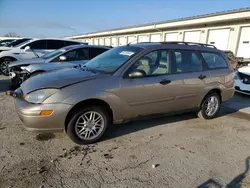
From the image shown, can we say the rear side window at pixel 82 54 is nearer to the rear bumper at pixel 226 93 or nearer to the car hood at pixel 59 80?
the car hood at pixel 59 80

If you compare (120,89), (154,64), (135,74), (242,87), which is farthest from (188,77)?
(242,87)

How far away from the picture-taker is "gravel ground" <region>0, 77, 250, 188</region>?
256 cm

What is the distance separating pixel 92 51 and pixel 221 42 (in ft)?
52.1

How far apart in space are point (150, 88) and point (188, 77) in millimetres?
996

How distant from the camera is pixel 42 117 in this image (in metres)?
3.04

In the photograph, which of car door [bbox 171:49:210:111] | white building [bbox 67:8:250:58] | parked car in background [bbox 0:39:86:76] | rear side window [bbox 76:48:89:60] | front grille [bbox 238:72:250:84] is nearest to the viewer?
car door [bbox 171:49:210:111]

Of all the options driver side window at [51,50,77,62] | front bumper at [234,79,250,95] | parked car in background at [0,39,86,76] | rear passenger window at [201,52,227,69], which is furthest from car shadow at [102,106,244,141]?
parked car in background at [0,39,86,76]

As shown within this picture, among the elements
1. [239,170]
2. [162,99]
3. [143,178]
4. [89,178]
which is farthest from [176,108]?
[89,178]

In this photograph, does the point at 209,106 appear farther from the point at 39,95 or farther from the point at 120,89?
the point at 39,95

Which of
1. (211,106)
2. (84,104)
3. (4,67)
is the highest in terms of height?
(84,104)

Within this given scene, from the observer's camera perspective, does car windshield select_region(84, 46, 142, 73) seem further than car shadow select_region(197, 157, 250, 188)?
Yes

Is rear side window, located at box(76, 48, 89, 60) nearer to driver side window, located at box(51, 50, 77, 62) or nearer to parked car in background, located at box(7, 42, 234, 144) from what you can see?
driver side window, located at box(51, 50, 77, 62)

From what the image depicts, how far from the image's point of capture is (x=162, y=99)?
3949mm

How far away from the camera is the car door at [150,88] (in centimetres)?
356
